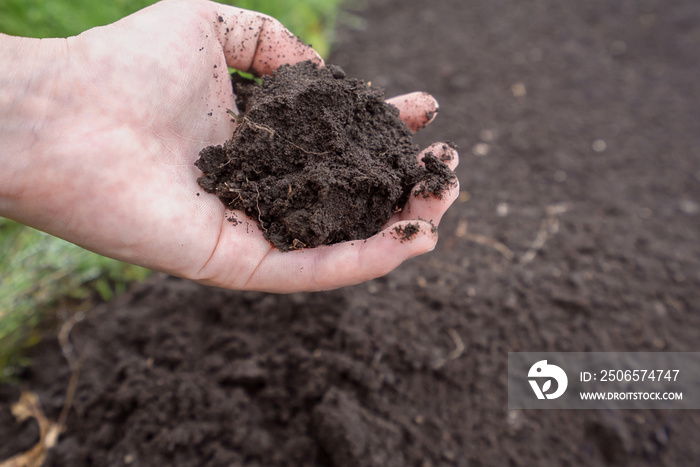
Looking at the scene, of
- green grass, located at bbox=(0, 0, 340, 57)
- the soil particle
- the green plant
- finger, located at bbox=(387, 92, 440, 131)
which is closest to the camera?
the soil particle

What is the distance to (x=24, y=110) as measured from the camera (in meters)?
1.27

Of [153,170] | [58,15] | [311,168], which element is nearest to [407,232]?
[311,168]

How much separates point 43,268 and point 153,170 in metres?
1.11

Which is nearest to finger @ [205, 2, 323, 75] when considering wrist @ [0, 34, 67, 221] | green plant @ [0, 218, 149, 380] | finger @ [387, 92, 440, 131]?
finger @ [387, 92, 440, 131]

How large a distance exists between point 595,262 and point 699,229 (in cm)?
90

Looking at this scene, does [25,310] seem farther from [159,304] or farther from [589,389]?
[589,389]

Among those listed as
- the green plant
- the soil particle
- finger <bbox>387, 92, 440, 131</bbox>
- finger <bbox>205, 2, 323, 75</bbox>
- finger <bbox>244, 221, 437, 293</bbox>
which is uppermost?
finger <bbox>205, 2, 323, 75</bbox>

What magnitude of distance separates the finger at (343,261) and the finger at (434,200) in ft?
0.42

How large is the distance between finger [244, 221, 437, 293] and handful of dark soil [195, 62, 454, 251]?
58 mm

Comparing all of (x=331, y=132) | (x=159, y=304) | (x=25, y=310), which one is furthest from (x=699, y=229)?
(x=25, y=310)

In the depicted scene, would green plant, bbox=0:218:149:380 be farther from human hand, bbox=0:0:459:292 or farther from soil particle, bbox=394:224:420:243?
soil particle, bbox=394:224:420:243

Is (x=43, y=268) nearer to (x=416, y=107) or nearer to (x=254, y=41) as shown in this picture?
A: (x=254, y=41)

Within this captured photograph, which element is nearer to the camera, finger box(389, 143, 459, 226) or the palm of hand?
the palm of hand

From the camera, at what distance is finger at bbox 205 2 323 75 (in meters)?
1.66
